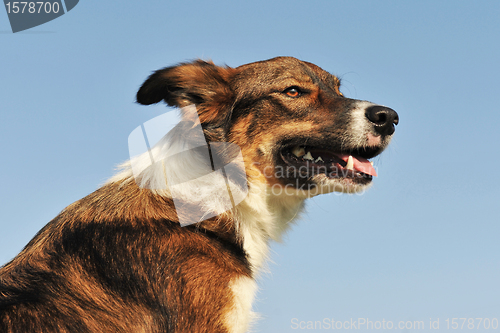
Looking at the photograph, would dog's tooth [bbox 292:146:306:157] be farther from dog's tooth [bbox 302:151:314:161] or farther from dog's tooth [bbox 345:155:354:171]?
dog's tooth [bbox 345:155:354:171]

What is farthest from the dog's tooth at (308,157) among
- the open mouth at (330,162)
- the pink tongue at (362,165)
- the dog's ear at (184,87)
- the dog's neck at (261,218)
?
the dog's ear at (184,87)

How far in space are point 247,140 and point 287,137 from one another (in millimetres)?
500

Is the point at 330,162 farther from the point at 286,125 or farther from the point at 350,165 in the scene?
the point at 286,125

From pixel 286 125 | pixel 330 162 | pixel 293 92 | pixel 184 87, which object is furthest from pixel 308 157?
pixel 184 87

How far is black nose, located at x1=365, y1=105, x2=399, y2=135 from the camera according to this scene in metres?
5.60

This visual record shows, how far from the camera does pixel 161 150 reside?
17.3 ft

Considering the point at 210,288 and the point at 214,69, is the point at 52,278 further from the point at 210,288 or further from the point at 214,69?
the point at 214,69

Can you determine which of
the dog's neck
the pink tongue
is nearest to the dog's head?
the pink tongue

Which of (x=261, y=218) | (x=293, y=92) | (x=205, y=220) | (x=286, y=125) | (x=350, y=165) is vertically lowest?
(x=261, y=218)

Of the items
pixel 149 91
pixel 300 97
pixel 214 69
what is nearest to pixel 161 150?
pixel 149 91

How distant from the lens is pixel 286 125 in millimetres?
5738

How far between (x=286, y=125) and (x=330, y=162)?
724mm

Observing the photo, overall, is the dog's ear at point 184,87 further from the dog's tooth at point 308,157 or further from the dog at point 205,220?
the dog's tooth at point 308,157

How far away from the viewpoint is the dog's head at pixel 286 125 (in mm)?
5609
